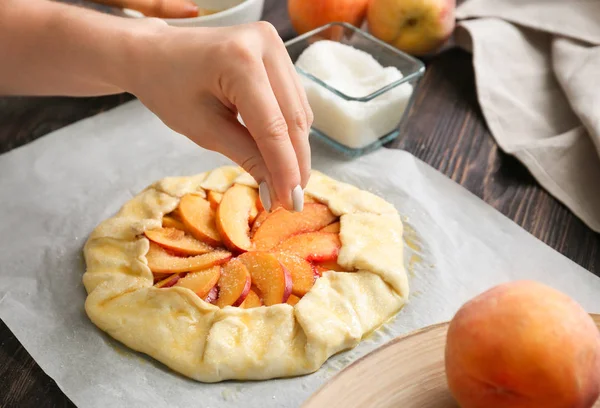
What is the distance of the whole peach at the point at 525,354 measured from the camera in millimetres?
882

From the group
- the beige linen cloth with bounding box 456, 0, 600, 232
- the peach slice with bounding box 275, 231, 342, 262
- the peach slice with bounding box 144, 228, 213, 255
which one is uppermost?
the beige linen cloth with bounding box 456, 0, 600, 232

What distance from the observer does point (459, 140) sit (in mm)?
2070

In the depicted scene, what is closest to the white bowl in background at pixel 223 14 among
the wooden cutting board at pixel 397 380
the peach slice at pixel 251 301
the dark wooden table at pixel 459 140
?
the dark wooden table at pixel 459 140

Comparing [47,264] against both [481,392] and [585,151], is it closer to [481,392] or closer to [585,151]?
[481,392]

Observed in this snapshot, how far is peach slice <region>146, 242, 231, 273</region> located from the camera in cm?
151

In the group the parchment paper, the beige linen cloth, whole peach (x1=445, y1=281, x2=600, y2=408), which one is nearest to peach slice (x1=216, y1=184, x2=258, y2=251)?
the parchment paper

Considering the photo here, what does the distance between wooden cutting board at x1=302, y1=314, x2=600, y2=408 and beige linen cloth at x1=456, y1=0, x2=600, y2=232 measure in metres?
0.92

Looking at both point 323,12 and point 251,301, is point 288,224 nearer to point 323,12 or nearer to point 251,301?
point 251,301

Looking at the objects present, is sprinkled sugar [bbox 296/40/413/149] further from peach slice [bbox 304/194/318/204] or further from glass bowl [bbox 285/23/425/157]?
peach slice [bbox 304/194/318/204]

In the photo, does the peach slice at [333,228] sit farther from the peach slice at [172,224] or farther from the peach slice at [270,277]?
the peach slice at [172,224]

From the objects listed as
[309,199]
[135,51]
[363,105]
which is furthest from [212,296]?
[363,105]

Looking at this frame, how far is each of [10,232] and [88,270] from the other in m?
0.30

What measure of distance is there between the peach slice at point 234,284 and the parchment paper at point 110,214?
186 mm

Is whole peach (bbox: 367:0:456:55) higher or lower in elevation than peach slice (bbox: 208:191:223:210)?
higher
